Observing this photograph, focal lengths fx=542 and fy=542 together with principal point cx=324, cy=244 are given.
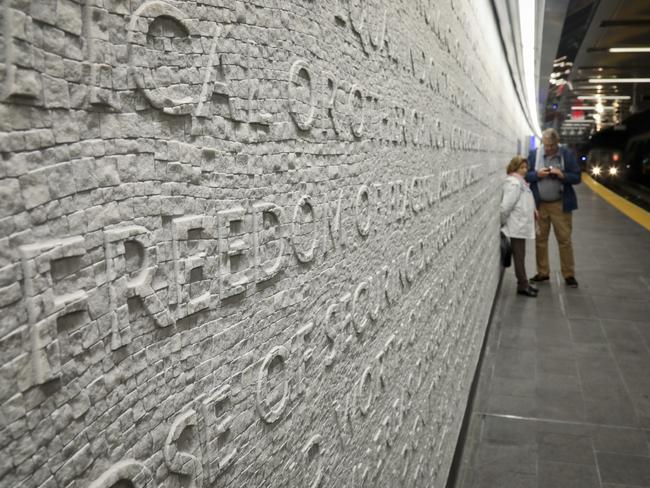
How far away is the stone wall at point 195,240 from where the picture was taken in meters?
0.33

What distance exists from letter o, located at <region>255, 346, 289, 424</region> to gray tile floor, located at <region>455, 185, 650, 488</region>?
6.88 feet

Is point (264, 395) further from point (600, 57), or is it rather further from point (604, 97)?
point (604, 97)

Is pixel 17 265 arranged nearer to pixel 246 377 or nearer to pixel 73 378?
pixel 73 378

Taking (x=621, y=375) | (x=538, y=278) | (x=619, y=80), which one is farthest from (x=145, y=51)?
(x=619, y=80)

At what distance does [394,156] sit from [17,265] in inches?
35.8

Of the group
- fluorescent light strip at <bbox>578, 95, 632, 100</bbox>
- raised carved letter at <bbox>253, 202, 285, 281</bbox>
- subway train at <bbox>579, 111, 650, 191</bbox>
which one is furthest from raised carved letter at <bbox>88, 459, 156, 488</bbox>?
subway train at <bbox>579, 111, 650, 191</bbox>

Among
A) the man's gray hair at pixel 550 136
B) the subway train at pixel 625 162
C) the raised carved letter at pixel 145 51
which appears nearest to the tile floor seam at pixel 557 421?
the raised carved letter at pixel 145 51

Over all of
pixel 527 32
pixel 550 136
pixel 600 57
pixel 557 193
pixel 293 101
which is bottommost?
pixel 557 193

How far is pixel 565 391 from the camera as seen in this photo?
11.1ft

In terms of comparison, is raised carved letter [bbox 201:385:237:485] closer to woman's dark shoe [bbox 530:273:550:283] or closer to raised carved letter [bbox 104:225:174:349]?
raised carved letter [bbox 104:225:174:349]

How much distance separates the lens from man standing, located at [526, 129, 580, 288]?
5457 millimetres

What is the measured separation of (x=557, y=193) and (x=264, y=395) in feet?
18.3

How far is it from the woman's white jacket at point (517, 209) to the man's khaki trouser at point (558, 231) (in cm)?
58

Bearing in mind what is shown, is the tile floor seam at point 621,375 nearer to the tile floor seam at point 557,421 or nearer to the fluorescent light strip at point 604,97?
the tile floor seam at point 557,421
